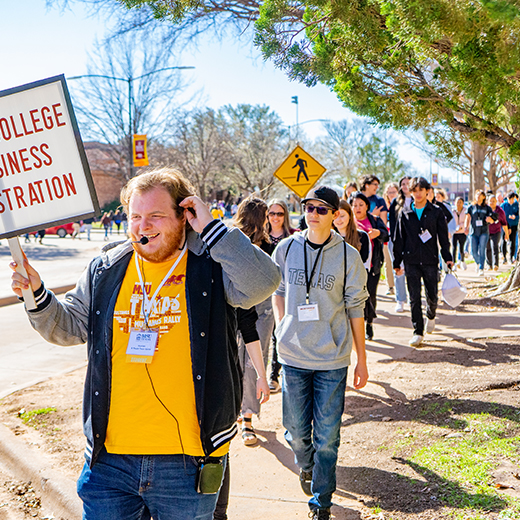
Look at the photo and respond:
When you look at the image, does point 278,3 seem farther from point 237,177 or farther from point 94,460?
point 237,177

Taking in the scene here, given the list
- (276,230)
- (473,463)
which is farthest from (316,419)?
(276,230)

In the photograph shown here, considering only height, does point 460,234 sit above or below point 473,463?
above

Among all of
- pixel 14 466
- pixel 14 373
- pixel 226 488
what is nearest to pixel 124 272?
pixel 226 488

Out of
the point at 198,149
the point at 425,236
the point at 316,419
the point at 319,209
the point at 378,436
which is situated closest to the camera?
the point at 316,419

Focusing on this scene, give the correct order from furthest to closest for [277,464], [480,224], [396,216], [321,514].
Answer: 1. [480,224]
2. [396,216]
3. [277,464]
4. [321,514]

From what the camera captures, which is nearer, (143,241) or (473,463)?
(143,241)

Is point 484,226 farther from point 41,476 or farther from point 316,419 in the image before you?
point 41,476

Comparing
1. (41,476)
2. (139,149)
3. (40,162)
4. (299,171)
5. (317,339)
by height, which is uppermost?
(139,149)

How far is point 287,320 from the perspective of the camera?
12.5ft

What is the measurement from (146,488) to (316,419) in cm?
159

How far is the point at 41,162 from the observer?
2.45m

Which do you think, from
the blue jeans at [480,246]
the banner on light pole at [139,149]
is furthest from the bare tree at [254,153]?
the blue jeans at [480,246]

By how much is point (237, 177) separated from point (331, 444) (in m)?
47.5

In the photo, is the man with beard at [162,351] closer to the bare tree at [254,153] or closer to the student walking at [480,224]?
the student walking at [480,224]
